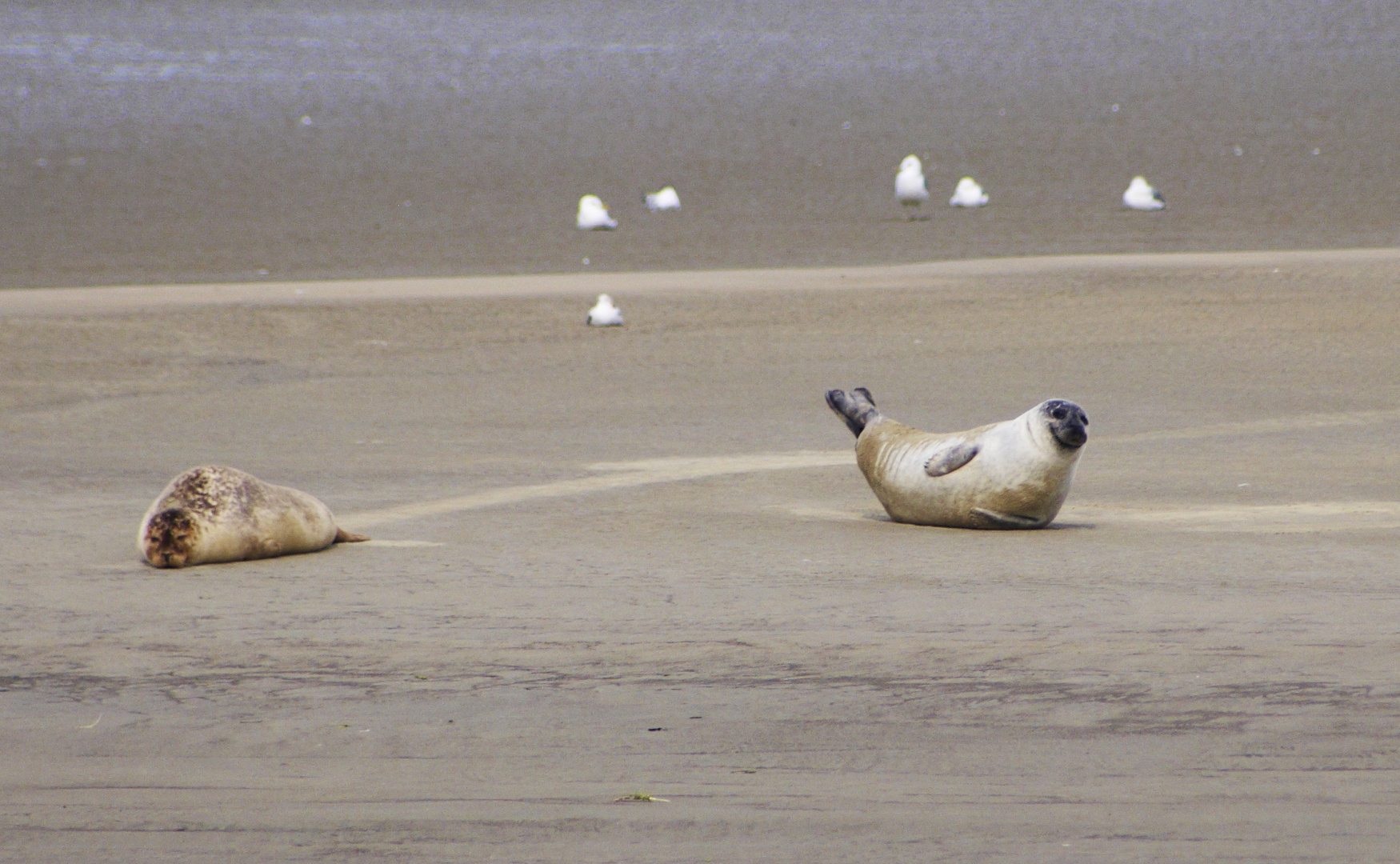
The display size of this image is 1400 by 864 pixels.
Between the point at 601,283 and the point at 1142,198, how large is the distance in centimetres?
811

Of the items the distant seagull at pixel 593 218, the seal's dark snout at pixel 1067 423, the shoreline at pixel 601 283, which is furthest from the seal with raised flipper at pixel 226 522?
the distant seagull at pixel 593 218

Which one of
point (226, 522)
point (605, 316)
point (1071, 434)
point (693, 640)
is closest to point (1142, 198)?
point (605, 316)

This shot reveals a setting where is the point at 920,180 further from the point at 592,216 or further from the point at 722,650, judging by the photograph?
the point at 722,650

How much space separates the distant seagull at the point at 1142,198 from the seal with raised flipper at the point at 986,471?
1457 centimetres

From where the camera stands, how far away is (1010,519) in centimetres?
695

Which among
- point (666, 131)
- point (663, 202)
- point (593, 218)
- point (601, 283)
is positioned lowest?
point (601, 283)

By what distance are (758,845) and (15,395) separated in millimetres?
9323

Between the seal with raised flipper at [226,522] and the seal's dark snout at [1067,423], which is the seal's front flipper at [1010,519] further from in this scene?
the seal with raised flipper at [226,522]

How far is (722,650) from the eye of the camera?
507 centimetres

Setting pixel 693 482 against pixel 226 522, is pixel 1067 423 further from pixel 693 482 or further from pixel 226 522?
pixel 226 522

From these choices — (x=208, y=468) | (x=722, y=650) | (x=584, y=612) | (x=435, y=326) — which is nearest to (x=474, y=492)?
(x=208, y=468)

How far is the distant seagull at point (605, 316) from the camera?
45.8ft

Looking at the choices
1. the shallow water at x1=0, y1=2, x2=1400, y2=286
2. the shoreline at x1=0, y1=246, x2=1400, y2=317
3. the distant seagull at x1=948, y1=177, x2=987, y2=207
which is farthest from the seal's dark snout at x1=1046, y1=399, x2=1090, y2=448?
the distant seagull at x1=948, y1=177, x2=987, y2=207

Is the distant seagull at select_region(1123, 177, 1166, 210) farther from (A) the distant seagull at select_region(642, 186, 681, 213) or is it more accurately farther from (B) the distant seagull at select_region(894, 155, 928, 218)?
(A) the distant seagull at select_region(642, 186, 681, 213)
